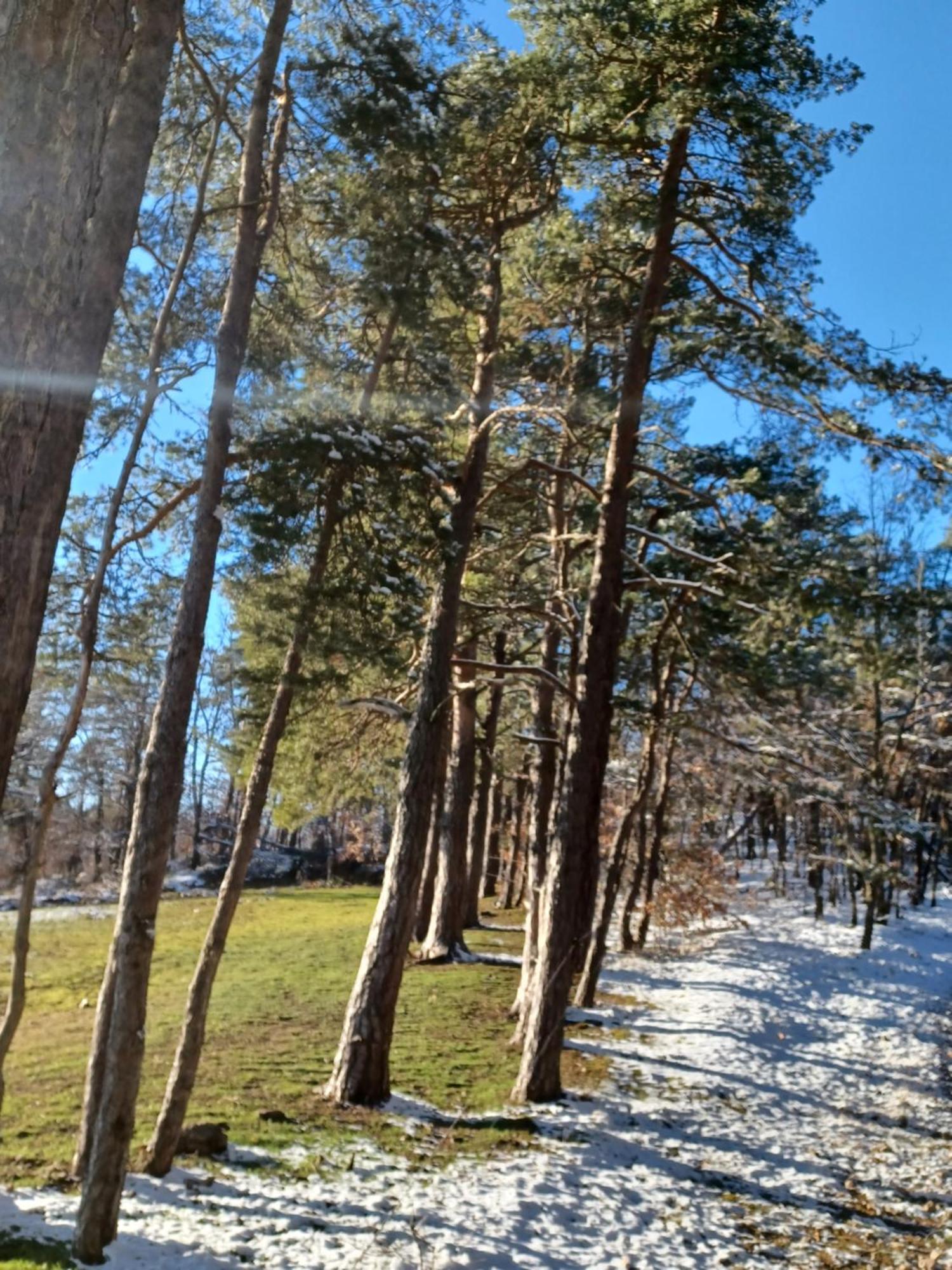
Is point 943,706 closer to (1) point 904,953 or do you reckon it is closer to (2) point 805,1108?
(1) point 904,953

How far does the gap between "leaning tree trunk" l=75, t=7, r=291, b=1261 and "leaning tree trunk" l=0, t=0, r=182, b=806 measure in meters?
3.30

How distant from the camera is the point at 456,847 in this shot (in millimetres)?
17578

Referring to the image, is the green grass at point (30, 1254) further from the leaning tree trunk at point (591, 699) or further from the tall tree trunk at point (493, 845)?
the tall tree trunk at point (493, 845)

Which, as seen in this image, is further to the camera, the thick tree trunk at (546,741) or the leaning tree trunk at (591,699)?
the thick tree trunk at (546,741)

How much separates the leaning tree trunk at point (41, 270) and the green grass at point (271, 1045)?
5.17 meters

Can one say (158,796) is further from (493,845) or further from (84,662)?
(493,845)

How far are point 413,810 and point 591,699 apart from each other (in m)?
2.14

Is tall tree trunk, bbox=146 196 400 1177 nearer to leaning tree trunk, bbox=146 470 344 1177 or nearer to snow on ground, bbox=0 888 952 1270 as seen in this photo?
leaning tree trunk, bbox=146 470 344 1177

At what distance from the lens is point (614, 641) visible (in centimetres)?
1018

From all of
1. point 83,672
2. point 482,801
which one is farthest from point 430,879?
A: point 83,672

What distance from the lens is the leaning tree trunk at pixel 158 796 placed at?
18.0ft

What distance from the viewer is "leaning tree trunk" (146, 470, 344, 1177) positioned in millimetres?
6879

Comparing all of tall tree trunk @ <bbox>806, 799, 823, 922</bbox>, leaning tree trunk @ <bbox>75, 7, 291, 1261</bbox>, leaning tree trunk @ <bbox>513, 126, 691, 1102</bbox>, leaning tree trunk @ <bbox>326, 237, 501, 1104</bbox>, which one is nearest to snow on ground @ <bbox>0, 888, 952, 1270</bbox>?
leaning tree trunk @ <bbox>75, 7, 291, 1261</bbox>

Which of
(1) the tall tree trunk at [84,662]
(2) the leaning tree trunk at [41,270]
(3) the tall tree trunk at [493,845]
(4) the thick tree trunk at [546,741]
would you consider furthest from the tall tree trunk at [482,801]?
(2) the leaning tree trunk at [41,270]
